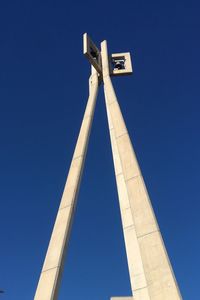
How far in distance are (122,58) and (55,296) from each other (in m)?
14.8

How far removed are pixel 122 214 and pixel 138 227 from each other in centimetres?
713

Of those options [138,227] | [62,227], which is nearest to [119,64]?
[62,227]

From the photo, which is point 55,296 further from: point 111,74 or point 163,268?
point 111,74

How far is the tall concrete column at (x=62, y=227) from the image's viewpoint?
11.8 meters

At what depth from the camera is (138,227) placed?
1190 cm

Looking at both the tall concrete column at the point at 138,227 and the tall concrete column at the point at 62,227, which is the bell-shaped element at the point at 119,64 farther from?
the tall concrete column at the point at 62,227

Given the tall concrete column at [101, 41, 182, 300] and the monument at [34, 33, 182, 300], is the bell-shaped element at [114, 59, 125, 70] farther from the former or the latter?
the tall concrete column at [101, 41, 182, 300]

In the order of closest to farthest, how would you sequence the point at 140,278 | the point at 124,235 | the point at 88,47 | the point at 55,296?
the point at 55,296 < the point at 140,278 < the point at 124,235 < the point at 88,47

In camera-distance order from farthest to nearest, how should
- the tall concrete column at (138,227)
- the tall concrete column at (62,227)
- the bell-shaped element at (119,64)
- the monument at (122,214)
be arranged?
the bell-shaped element at (119,64) < the tall concrete column at (62,227) < the monument at (122,214) < the tall concrete column at (138,227)

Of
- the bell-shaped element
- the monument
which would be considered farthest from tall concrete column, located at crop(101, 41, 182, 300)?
the bell-shaped element

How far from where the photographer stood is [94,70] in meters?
21.7

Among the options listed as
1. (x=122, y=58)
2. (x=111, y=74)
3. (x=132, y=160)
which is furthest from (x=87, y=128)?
(x=122, y=58)

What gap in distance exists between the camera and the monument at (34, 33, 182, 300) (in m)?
10.7

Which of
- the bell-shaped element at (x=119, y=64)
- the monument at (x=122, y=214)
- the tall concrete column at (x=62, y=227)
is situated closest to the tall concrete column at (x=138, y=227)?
the monument at (x=122, y=214)
